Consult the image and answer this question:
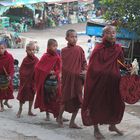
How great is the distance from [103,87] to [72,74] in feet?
2.95

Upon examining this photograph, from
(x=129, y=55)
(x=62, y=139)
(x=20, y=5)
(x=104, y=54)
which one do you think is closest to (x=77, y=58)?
(x=104, y=54)

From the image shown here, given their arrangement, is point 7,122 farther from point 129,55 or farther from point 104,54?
point 129,55

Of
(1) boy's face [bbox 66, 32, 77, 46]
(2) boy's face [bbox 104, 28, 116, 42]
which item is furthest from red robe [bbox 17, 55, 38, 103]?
(2) boy's face [bbox 104, 28, 116, 42]

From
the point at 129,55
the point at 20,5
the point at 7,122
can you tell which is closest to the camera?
the point at 7,122

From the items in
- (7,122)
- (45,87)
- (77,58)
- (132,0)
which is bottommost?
(7,122)

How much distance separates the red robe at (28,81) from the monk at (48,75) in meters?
0.78

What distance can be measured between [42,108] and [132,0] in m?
4.56

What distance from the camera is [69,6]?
1781 inches

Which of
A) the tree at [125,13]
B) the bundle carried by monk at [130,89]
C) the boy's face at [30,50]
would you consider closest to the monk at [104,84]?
the bundle carried by monk at [130,89]

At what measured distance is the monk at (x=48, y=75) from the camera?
8.31 m

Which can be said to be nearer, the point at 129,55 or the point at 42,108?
the point at 42,108

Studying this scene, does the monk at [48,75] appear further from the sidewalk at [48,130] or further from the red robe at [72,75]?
the red robe at [72,75]

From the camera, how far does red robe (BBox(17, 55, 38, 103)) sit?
9.24 m

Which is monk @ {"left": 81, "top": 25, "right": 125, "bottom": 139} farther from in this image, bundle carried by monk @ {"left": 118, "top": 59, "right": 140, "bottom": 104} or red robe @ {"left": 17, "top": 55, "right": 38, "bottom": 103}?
red robe @ {"left": 17, "top": 55, "right": 38, "bottom": 103}
